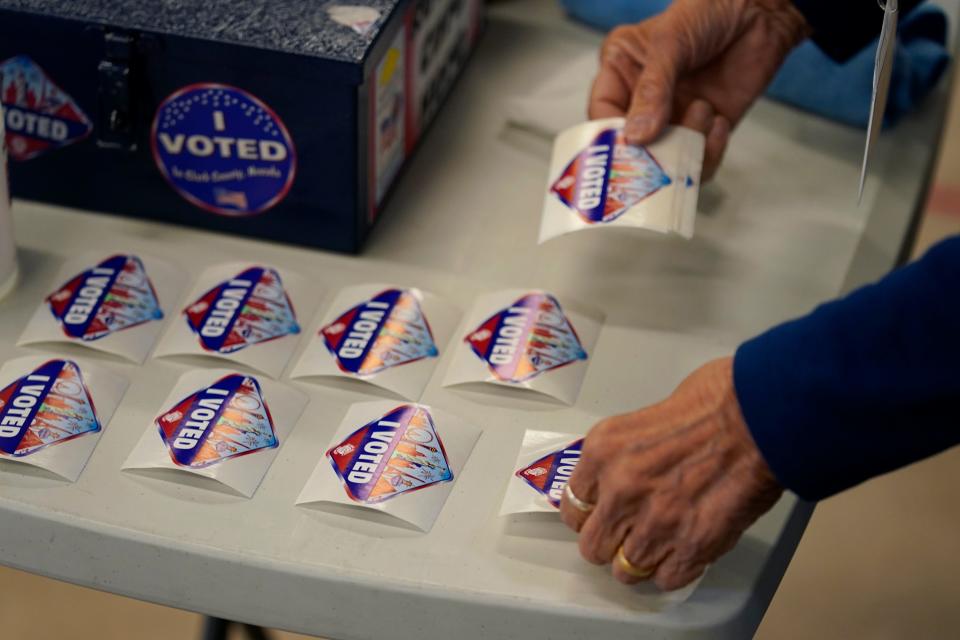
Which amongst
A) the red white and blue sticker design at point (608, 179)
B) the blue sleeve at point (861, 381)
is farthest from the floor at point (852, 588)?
the blue sleeve at point (861, 381)

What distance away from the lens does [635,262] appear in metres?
0.96

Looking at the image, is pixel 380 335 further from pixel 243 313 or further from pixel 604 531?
pixel 604 531

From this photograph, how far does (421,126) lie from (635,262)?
0.75 feet

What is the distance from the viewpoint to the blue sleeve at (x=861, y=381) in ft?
2.00

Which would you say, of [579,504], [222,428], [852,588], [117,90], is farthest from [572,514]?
[852,588]

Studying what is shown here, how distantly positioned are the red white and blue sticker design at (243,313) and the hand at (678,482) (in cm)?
26

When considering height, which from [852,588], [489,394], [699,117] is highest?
[699,117]

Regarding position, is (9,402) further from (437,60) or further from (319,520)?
(437,60)

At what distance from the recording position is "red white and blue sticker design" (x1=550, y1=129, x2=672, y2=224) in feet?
2.89

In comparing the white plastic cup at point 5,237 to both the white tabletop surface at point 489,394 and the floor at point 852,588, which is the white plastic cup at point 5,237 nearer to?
the white tabletop surface at point 489,394

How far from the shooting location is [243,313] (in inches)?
33.9

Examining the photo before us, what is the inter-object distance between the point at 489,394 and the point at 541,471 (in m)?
0.08

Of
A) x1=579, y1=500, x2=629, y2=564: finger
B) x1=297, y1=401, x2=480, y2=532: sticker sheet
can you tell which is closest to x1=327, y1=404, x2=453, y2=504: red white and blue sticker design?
x1=297, y1=401, x2=480, y2=532: sticker sheet

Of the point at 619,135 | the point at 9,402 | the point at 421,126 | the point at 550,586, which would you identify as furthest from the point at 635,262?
the point at 9,402
